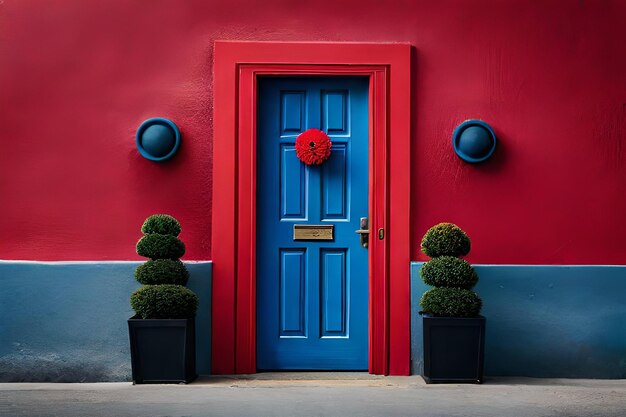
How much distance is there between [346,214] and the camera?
630cm

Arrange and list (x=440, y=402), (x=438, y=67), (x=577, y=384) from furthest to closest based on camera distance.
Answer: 1. (x=438, y=67)
2. (x=577, y=384)
3. (x=440, y=402)

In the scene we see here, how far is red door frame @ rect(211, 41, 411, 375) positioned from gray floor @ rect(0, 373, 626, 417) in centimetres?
32

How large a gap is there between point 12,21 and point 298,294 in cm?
312

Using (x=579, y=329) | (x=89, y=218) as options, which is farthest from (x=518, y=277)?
(x=89, y=218)

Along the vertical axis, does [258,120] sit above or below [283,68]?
below

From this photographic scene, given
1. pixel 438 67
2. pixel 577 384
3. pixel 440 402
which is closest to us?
pixel 440 402

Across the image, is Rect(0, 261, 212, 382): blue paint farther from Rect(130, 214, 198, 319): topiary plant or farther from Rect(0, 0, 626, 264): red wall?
Rect(130, 214, 198, 319): topiary plant

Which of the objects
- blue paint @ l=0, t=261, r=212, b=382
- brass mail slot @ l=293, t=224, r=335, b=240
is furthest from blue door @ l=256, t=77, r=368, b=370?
blue paint @ l=0, t=261, r=212, b=382

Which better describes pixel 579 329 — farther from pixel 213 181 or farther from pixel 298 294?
pixel 213 181

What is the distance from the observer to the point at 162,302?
5559 millimetres

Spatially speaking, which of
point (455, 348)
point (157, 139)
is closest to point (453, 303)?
point (455, 348)

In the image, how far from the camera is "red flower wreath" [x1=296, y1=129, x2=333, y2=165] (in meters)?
6.18

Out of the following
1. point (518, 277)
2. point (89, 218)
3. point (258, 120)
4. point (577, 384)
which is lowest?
point (577, 384)

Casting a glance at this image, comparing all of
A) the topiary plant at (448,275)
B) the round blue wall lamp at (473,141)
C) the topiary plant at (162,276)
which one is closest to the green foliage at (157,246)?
the topiary plant at (162,276)
